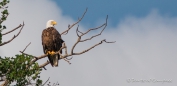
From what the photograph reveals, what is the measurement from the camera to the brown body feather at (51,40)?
38.7ft

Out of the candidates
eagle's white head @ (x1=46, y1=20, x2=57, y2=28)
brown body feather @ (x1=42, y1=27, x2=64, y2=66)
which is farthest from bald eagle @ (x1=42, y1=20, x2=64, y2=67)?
eagle's white head @ (x1=46, y1=20, x2=57, y2=28)

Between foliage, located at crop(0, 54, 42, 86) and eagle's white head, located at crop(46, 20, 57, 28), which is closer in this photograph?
foliage, located at crop(0, 54, 42, 86)

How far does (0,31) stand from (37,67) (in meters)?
1.39

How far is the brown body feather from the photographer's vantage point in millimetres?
11781

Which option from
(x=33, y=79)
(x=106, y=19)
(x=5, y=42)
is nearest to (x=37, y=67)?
(x=33, y=79)

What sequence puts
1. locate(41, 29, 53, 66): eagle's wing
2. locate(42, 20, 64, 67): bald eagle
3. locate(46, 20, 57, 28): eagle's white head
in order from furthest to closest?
1. locate(46, 20, 57, 28): eagle's white head
2. locate(41, 29, 53, 66): eagle's wing
3. locate(42, 20, 64, 67): bald eagle

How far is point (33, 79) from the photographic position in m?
9.02

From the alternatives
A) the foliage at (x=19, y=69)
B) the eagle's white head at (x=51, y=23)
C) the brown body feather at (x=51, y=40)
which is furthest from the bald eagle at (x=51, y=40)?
the foliage at (x=19, y=69)

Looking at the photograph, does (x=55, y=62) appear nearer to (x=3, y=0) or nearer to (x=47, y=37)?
(x=47, y=37)

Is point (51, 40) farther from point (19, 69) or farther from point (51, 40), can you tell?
point (19, 69)

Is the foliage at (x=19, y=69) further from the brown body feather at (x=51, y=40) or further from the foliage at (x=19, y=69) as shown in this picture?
the brown body feather at (x=51, y=40)

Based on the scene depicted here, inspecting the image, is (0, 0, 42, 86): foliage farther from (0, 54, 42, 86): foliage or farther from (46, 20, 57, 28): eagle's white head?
(46, 20, 57, 28): eagle's white head

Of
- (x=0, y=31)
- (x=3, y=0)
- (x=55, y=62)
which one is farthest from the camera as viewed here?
(x=55, y=62)

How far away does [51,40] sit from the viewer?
11.9 m
